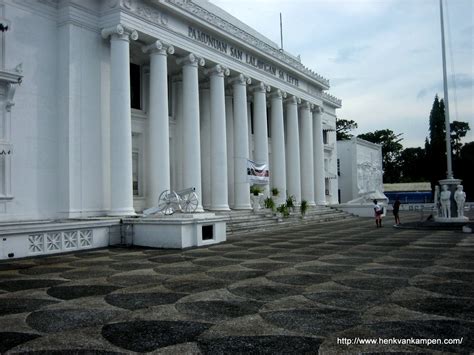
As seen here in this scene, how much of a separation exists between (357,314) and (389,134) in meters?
88.4

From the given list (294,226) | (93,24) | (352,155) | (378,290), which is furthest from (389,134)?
(378,290)

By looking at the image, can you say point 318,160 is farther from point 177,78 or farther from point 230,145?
point 177,78

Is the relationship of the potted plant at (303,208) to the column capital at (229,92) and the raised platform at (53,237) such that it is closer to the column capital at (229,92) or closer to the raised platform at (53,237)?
the column capital at (229,92)

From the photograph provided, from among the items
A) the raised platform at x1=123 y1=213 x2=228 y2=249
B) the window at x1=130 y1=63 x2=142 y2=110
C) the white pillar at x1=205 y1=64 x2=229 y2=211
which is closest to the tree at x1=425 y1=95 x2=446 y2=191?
the white pillar at x1=205 y1=64 x2=229 y2=211

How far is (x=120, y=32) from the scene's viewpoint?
17.4 meters

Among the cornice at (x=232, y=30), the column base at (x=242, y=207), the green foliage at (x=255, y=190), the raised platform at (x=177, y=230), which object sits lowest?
the raised platform at (x=177, y=230)

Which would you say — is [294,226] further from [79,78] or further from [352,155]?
[352,155]

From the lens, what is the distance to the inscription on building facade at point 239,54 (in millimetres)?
21750

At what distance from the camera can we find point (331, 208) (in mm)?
34156

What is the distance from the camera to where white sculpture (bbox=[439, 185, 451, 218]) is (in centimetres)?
2211

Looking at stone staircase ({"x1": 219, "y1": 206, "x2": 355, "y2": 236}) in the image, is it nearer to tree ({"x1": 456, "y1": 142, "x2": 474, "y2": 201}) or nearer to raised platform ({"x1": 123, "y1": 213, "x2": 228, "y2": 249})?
raised platform ({"x1": 123, "y1": 213, "x2": 228, "y2": 249})

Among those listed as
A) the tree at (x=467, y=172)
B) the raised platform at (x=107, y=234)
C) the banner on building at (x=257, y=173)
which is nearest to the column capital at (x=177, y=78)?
the banner on building at (x=257, y=173)

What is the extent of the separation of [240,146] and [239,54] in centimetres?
532

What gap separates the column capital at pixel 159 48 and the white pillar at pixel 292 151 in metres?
13.6
